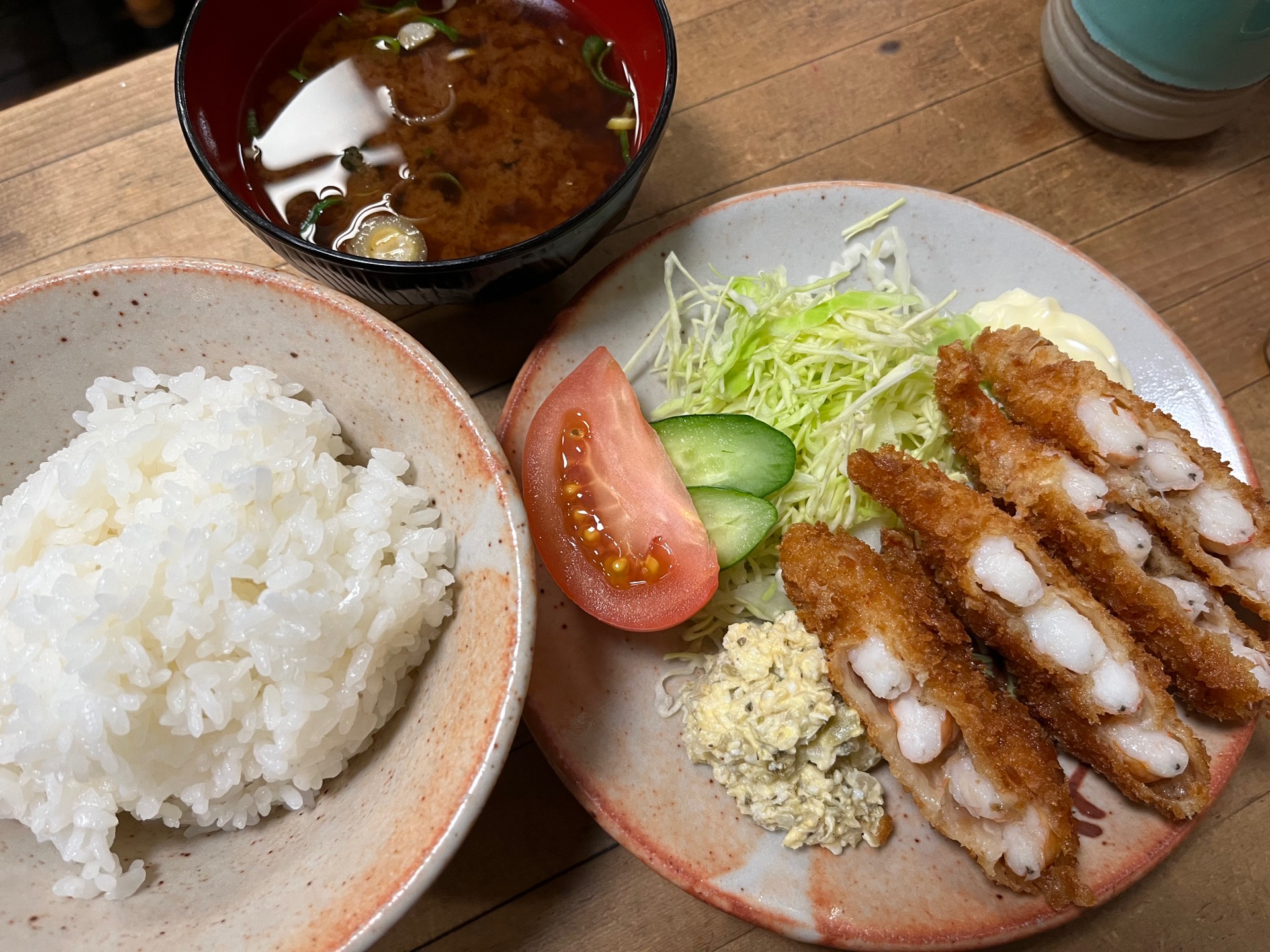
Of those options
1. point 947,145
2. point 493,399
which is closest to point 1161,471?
point 947,145

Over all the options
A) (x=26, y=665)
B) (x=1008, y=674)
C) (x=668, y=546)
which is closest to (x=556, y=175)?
(x=668, y=546)

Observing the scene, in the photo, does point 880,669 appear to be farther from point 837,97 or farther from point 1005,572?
point 837,97

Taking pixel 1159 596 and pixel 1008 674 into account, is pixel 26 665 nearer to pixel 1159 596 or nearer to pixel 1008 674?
pixel 1008 674

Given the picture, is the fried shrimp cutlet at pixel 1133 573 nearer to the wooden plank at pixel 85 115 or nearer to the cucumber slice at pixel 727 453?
the cucumber slice at pixel 727 453

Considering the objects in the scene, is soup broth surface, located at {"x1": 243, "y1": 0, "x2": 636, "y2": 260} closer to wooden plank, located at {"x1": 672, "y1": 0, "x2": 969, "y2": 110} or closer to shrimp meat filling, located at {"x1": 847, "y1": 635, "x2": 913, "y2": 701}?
wooden plank, located at {"x1": 672, "y1": 0, "x2": 969, "y2": 110}

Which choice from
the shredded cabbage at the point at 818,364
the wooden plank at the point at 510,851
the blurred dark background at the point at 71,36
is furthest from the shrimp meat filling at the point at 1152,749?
the blurred dark background at the point at 71,36

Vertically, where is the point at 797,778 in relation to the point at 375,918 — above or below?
below

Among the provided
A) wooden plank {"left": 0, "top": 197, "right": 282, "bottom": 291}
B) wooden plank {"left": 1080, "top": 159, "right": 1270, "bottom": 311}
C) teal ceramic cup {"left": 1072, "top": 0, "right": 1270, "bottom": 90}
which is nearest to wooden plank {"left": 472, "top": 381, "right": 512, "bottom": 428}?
wooden plank {"left": 0, "top": 197, "right": 282, "bottom": 291}
